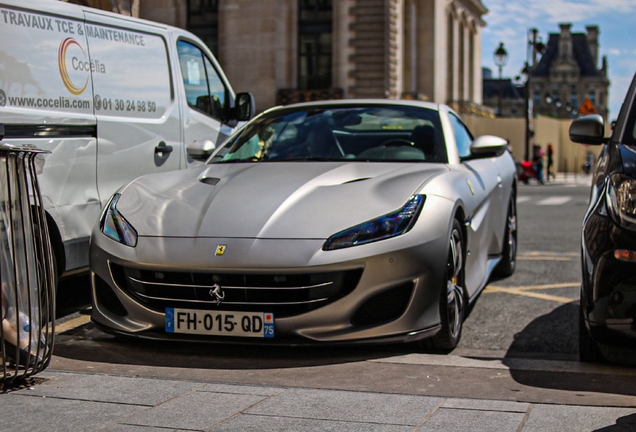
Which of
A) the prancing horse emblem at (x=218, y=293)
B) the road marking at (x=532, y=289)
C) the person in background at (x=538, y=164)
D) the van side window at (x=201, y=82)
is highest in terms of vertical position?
the van side window at (x=201, y=82)

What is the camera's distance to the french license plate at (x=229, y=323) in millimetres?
4621

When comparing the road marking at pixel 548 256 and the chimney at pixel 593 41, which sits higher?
the chimney at pixel 593 41

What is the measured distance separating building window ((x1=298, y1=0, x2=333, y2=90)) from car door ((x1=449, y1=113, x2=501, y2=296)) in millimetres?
29982

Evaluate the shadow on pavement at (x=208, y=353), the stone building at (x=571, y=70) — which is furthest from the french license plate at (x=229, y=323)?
the stone building at (x=571, y=70)

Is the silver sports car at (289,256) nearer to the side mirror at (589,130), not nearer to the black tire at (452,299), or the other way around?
the black tire at (452,299)

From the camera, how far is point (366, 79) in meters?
36.1

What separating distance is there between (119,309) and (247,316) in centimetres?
78

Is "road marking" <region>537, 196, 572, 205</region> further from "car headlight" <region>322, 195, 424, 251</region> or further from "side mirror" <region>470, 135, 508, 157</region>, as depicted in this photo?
"car headlight" <region>322, 195, 424, 251</region>

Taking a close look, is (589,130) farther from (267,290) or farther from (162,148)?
(162,148)

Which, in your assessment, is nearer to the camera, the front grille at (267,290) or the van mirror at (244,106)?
the front grille at (267,290)

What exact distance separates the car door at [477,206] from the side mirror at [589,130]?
720 mm

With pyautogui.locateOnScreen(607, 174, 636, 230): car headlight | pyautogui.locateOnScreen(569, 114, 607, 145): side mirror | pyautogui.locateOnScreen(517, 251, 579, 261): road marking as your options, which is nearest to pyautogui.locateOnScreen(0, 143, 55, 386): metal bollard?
pyautogui.locateOnScreen(607, 174, 636, 230): car headlight

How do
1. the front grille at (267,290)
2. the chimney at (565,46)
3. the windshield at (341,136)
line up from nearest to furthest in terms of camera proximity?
1. the front grille at (267,290)
2. the windshield at (341,136)
3. the chimney at (565,46)

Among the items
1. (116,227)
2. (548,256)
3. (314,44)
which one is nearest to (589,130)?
(116,227)
